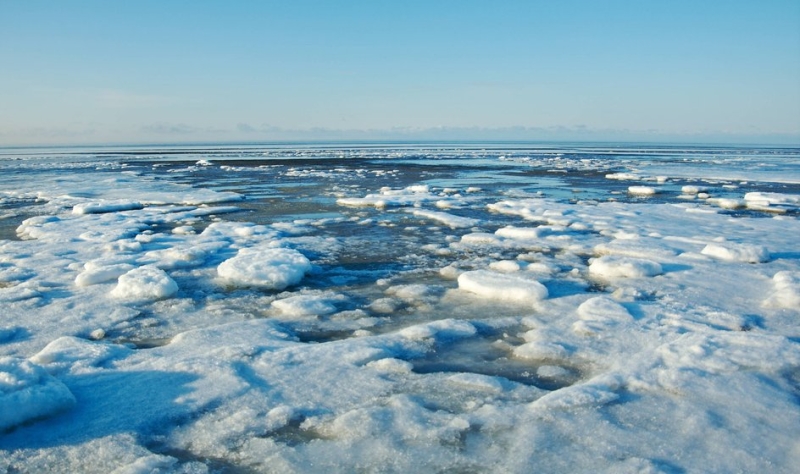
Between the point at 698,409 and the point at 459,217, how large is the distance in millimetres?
7476

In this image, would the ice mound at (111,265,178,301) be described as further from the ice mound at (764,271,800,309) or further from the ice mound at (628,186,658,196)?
the ice mound at (628,186,658,196)

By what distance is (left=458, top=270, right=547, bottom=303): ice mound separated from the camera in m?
4.97

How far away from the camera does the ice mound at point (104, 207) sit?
440 inches

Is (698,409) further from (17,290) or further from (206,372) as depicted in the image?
(17,290)

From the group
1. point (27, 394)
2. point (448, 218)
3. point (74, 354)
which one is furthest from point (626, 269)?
point (27, 394)

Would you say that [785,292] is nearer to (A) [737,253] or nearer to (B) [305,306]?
(A) [737,253]

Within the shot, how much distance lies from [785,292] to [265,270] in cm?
498

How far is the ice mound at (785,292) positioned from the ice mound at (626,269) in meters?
1.08

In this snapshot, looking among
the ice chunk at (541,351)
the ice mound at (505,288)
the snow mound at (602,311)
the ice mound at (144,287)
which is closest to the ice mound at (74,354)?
the ice mound at (144,287)

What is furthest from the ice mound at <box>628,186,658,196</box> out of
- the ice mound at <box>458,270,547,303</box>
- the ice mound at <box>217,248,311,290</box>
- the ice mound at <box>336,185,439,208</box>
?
the ice mound at <box>217,248,311,290</box>

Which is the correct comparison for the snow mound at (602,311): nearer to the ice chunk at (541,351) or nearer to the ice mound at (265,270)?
the ice chunk at (541,351)

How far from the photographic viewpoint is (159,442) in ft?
8.57

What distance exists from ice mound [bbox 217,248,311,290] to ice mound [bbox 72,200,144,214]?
6.90 m

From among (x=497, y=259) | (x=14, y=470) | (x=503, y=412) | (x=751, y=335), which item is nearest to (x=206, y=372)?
(x=14, y=470)
